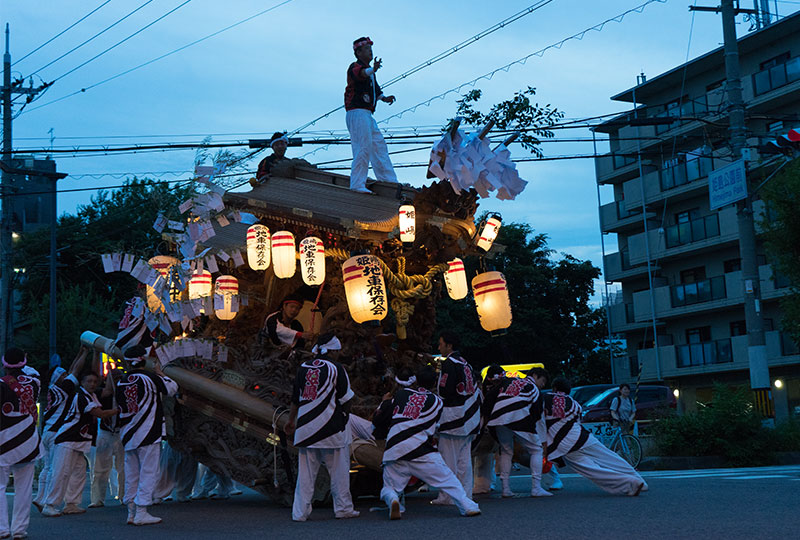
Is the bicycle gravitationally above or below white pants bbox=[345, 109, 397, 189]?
below

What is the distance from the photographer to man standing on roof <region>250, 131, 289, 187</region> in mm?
14219

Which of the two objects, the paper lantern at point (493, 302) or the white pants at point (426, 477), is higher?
the paper lantern at point (493, 302)

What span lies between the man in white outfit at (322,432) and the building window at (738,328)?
28063 mm

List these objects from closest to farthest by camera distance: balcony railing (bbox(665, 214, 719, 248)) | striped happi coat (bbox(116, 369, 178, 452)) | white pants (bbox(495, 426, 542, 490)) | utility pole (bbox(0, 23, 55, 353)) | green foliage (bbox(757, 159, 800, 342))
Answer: striped happi coat (bbox(116, 369, 178, 452)) → white pants (bbox(495, 426, 542, 490)) → green foliage (bbox(757, 159, 800, 342)) → utility pole (bbox(0, 23, 55, 353)) → balcony railing (bbox(665, 214, 719, 248))

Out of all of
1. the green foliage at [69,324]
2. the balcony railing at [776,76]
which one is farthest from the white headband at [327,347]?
the balcony railing at [776,76]

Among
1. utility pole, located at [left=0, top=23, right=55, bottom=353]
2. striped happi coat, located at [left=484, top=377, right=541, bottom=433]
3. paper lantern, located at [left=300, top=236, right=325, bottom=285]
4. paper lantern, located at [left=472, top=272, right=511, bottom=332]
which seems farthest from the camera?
utility pole, located at [left=0, top=23, right=55, bottom=353]

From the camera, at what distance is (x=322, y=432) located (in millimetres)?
9945

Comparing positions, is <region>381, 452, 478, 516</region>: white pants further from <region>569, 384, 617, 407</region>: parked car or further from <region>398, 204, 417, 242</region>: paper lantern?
<region>569, 384, 617, 407</region>: parked car

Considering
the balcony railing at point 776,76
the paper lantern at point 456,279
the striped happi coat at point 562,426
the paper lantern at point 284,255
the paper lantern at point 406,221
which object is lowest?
the striped happi coat at point 562,426

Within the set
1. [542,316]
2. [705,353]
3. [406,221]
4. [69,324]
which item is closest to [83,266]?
[69,324]

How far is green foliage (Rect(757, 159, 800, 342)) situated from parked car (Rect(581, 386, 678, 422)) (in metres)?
4.18

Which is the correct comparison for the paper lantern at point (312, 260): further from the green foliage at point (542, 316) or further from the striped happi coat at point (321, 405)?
the green foliage at point (542, 316)

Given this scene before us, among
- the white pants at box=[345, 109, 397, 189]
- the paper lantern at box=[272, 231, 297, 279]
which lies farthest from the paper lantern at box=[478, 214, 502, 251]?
the paper lantern at box=[272, 231, 297, 279]

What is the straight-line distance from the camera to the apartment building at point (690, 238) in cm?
3294
